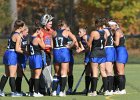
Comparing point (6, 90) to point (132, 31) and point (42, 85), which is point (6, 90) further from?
point (132, 31)

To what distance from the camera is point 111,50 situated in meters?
15.9

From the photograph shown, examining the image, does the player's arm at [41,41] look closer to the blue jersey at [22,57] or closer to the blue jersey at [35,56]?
the blue jersey at [35,56]

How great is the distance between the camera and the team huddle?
15453mm

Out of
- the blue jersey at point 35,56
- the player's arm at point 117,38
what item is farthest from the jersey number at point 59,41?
the player's arm at point 117,38

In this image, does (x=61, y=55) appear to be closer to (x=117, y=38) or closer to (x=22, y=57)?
(x=22, y=57)

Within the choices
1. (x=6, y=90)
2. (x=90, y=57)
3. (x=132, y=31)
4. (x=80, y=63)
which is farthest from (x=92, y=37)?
(x=132, y=31)

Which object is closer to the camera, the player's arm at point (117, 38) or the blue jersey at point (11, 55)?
the blue jersey at point (11, 55)

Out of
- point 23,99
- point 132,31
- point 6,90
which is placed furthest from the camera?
point 132,31

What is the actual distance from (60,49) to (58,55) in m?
0.16

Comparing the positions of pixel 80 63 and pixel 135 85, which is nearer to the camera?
pixel 135 85

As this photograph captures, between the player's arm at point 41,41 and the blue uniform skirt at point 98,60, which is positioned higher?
the player's arm at point 41,41

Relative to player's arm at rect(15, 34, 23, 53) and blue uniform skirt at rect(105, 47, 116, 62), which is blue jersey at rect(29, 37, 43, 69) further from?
blue uniform skirt at rect(105, 47, 116, 62)

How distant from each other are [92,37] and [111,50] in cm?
80

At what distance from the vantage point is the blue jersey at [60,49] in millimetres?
15656
